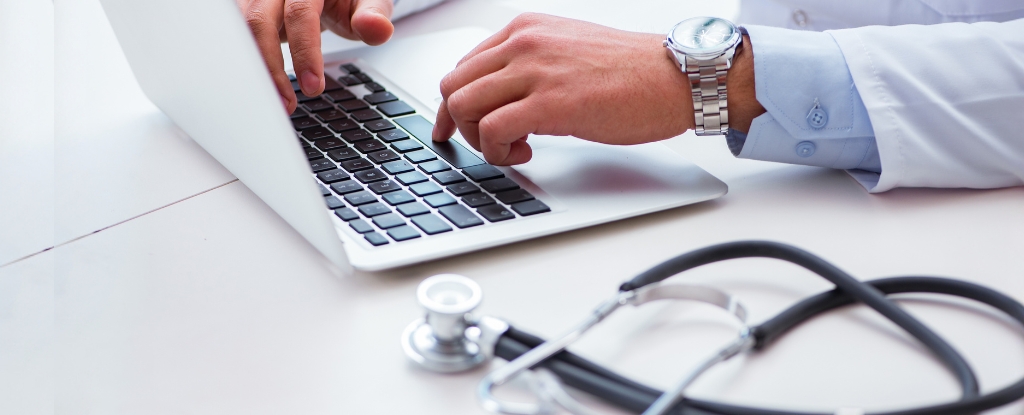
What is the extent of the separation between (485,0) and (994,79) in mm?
605

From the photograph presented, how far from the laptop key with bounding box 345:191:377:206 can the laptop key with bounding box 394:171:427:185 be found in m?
0.03

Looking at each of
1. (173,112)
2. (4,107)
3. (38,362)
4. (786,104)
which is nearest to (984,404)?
(786,104)

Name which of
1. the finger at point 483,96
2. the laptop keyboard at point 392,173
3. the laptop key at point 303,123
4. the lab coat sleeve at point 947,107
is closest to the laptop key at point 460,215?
the laptop keyboard at point 392,173

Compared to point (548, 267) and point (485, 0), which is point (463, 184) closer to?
point (548, 267)

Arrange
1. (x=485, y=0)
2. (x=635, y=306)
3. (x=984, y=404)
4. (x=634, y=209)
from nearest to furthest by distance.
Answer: (x=984, y=404)
(x=635, y=306)
(x=634, y=209)
(x=485, y=0)

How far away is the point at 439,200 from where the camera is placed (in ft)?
1.96

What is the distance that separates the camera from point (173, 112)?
729mm

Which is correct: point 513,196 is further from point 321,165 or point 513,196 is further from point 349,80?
point 349,80

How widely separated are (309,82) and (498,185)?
9.3 inches

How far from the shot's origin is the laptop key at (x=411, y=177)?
628 mm

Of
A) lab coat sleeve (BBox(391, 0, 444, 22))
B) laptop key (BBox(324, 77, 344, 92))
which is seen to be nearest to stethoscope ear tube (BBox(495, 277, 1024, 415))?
laptop key (BBox(324, 77, 344, 92))

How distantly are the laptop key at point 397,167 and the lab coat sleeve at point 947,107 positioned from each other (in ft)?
1.15

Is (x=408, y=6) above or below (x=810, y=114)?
below

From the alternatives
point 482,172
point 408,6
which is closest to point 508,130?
point 482,172
